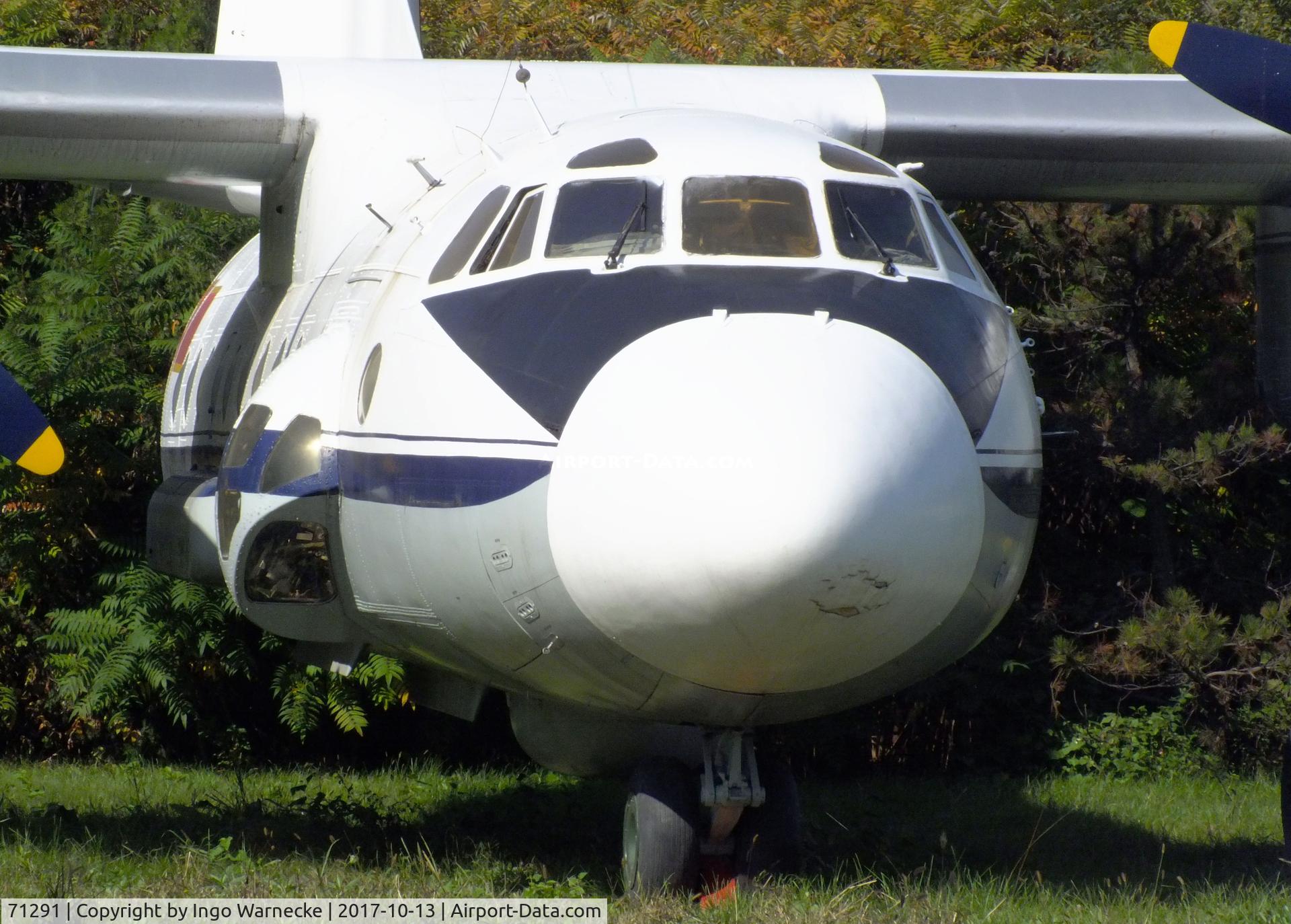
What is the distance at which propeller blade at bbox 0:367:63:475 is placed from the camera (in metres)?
6.71

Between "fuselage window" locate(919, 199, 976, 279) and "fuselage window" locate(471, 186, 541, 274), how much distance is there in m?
1.38

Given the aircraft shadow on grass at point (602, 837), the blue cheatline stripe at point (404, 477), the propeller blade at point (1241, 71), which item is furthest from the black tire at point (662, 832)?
the propeller blade at point (1241, 71)

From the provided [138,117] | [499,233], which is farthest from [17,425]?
[499,233]

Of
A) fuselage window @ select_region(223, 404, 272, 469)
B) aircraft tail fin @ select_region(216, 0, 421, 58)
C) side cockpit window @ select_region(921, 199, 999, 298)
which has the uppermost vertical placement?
aircraft tail fin @ select_region(216, 0, 421, 58)

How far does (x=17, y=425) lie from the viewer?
673 centimetres

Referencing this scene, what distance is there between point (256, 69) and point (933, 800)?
6178mm

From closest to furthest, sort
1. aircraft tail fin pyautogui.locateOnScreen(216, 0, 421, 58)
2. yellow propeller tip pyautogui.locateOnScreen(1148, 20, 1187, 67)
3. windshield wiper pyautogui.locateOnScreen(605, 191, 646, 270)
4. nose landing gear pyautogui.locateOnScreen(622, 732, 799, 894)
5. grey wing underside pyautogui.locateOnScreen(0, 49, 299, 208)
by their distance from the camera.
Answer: windshield wiper pyautogui.locateOnScreen(605, 191, 646, 270) → nose landing gear pyautogui.locateOnScreen(622, 732, 799, 894) → yellow propeller tip pyautogui.locateOnScreen(1148, 20, 1187, 67) → grey wing underside pyautogui.locateOnScreen(0, 49, 299, 208) → aircraft tail fin pyautogui.locateOnScreen(216, 0, 421, 58)

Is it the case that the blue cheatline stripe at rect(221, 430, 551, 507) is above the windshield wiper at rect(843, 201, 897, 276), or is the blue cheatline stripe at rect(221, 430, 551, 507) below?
below

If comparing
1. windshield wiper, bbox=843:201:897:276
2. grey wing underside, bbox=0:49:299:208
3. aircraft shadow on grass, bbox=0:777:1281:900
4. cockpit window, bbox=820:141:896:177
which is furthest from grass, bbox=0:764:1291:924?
grey wing underside, bbox=0:49:299:208

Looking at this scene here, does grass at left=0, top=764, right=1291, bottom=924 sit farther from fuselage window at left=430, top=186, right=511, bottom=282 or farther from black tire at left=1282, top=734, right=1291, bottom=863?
fuselage window at left=430, top=186, right=511, bottom=282

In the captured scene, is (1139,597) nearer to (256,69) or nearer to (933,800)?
(933,800)

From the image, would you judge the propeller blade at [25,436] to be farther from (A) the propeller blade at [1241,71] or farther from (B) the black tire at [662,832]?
(A) the propeller blade at [1241,71]

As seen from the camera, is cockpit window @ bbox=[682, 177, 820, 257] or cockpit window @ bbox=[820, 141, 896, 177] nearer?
cockpit window @ bbox=[682, 177, 820, 257]

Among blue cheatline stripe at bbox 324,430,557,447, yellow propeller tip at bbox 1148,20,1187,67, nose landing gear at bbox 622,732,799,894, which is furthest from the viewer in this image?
yellow propeller tip at bbox 1148,20,1187,67
